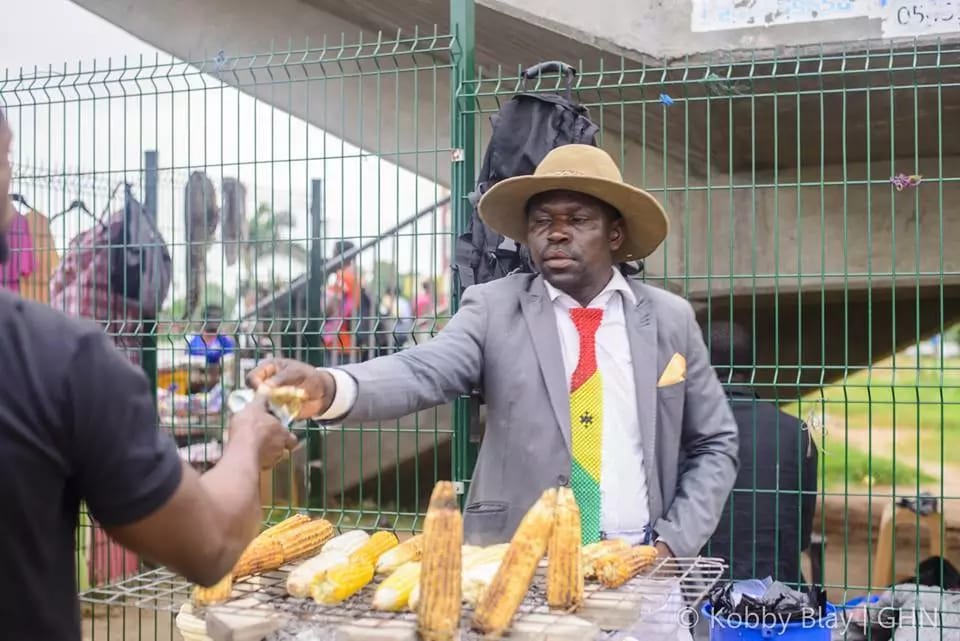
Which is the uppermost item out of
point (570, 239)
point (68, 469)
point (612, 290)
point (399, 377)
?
point (570, 239)

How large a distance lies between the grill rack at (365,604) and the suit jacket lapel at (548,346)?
0.76m

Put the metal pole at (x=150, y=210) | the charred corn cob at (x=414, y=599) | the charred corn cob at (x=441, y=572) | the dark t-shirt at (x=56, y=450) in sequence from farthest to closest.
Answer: the metal pole at (x=150, y=210) → the charred corn cob at (x=414, y=599) → the charred corn cob at (x=441, y=572) → the dark t-shirt at (x=56, y=450)

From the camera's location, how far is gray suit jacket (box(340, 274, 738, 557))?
3680 mm

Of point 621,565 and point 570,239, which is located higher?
point 570,239

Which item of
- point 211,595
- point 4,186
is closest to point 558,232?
point 211,595

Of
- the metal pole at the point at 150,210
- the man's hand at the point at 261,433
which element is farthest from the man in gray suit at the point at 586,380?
the metal pole at the point at 150,210

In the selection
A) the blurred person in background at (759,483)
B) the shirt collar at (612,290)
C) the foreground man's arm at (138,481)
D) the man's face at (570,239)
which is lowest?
the blurred person in background at (759,483)

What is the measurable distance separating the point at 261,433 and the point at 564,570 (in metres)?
0.85

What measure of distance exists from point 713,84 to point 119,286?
12.6ft

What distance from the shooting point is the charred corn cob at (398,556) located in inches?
114

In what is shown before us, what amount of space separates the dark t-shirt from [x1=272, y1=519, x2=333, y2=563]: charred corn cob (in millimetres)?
1227

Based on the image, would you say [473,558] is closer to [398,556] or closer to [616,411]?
[398,556]

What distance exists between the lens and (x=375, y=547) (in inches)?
117

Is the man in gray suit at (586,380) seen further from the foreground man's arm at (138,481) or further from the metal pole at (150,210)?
the metal pole at (150,210)
